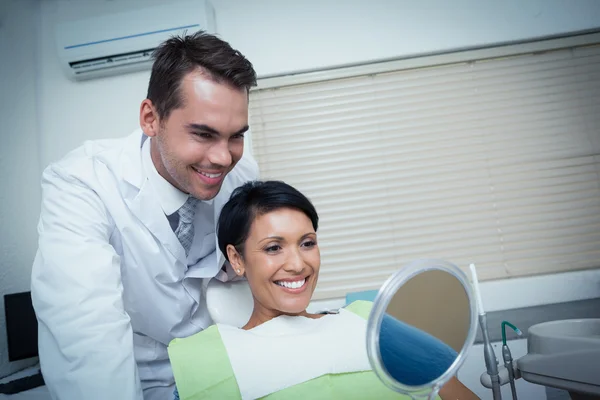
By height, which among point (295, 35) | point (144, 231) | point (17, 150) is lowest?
point (144, 231)

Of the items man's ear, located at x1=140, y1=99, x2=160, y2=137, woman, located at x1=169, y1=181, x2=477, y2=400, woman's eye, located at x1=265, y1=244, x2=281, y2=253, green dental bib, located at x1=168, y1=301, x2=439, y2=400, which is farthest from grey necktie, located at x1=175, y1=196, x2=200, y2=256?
green dental bib, located at x1=168, y1=301, x2=439, y2=400

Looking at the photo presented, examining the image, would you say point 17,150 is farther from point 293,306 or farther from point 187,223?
point 293,306

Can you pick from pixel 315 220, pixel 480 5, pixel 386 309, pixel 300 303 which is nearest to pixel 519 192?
pixel 480 5

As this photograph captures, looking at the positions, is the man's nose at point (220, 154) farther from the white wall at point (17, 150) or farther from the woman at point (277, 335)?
the white wall at point (17, 150)

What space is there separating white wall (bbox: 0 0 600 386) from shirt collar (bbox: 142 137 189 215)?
1458 millimetres

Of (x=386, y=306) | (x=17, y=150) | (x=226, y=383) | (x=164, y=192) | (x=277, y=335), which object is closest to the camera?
(x=386, y=306)

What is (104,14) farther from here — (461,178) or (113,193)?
(461,178)

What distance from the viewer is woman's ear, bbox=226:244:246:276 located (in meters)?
1.30

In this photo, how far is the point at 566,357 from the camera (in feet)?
2.89

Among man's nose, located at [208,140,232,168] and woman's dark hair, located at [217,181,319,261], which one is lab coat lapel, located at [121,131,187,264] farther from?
man's nose, located at [208,140,232,168]

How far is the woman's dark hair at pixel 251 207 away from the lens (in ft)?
4.19

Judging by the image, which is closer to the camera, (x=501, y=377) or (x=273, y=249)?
(x=501, y=377)

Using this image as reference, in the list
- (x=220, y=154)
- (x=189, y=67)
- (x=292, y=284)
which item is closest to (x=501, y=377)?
(x=292, y=284)

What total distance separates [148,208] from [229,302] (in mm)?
369
